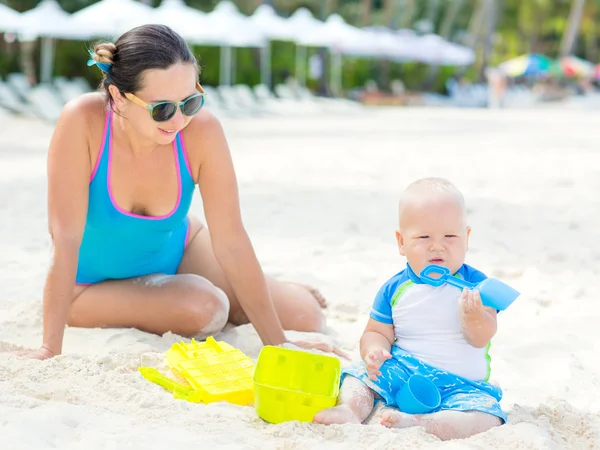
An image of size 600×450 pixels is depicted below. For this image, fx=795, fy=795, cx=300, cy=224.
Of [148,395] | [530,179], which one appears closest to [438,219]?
[148,395]

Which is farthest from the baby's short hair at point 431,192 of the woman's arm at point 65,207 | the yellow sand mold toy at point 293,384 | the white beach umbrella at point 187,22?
the white beach umbrella at point 187,22

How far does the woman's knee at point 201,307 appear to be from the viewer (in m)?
3.13

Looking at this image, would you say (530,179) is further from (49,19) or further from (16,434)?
(49,19)

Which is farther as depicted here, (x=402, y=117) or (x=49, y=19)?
(x=402, y=117)

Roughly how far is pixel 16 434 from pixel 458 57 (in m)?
28.6

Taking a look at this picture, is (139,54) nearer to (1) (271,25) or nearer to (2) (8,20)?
(2) (8,20)

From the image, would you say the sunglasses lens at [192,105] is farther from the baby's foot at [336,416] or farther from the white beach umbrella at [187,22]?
the white beach umbrella at [187,22]

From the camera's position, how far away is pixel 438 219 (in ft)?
7.88

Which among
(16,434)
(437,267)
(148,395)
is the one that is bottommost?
(148,395)

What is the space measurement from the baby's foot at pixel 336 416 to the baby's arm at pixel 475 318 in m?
0.42

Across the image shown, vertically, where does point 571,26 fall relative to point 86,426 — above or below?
below

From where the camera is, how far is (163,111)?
269cm

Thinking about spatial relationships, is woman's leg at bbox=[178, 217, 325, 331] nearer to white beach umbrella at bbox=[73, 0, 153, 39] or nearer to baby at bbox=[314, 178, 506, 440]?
baby at bbox=[314, 178, 506, 440]

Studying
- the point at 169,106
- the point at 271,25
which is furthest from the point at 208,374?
the point at 271,25
